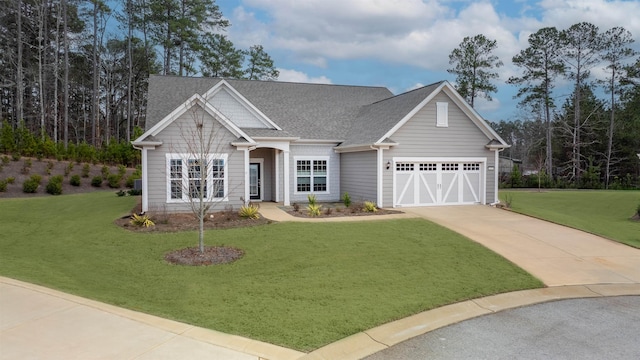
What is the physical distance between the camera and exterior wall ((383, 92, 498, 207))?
61.6 feet

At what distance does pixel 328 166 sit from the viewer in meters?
21.9

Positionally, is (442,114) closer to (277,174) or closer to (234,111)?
(277,174)

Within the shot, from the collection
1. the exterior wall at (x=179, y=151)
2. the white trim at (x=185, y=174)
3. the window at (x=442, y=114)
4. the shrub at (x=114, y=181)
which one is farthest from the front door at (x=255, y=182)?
the shrub at (x=114, y=181)

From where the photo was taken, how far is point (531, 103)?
Answer: 4578 cm

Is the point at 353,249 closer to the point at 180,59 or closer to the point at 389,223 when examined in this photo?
the point at 389,223

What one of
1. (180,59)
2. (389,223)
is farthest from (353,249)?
(180,59)

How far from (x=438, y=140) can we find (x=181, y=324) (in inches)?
617

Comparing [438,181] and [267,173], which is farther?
[267,173]

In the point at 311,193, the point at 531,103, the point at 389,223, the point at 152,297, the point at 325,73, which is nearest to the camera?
the point at 152,297

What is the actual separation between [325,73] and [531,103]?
2288cm

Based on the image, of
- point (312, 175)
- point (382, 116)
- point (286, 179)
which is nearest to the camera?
point (286, 179)

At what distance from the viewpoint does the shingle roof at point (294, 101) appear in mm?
21858

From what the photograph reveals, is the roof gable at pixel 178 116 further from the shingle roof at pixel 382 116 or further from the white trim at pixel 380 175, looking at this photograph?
the shingle roof at pixel 382 116

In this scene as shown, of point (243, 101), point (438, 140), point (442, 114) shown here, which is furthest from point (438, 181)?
point (243, 101)
